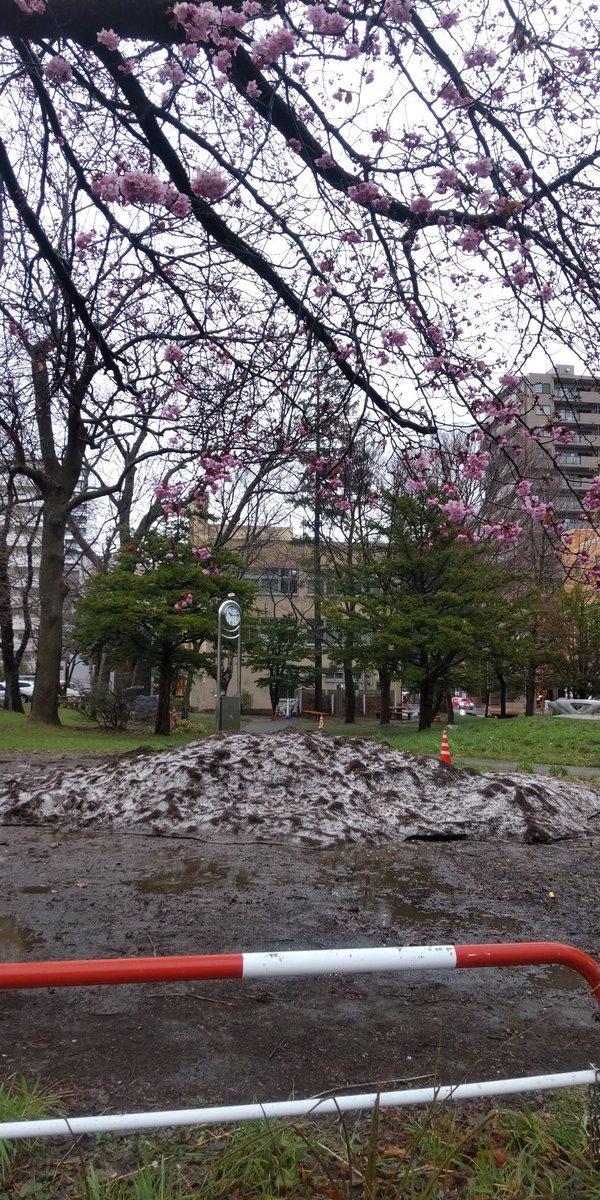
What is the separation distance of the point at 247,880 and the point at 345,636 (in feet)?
67.5

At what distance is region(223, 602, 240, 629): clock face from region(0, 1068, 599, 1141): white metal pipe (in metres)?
16.3

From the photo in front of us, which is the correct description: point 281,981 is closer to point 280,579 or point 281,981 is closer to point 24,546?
point 24,546

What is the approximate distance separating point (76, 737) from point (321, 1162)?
57.1 ft

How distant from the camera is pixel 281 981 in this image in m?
3.86

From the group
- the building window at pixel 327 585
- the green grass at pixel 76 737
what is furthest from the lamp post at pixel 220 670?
the building window at pixel 327 585

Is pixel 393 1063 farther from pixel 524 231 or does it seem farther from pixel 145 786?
pixel 145 786

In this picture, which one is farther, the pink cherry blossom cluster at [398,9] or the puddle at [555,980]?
the pink cherry blossom cluster at [398,9]

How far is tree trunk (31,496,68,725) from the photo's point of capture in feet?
67.9

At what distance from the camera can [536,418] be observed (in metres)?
6.52

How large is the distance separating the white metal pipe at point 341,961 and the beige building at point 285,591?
80.4 feet

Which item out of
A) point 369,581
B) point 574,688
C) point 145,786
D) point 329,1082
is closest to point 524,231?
point 329,1082

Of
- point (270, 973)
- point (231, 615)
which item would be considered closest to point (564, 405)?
point (270, 973)

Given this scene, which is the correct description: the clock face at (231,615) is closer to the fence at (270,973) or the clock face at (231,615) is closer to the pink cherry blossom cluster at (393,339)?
the pink cherry blossom cluster at (393,339)

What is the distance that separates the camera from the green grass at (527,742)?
1505 centimetres
